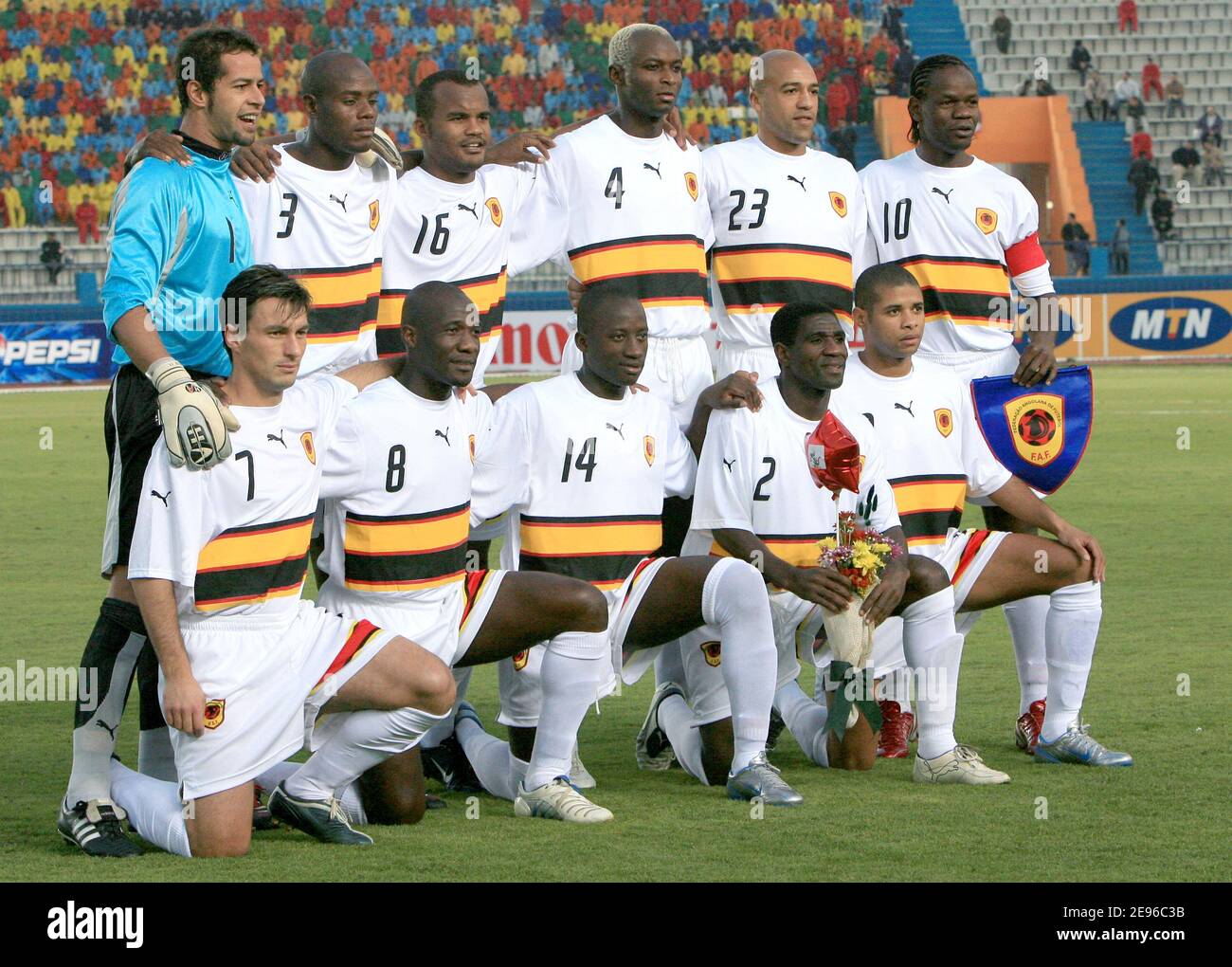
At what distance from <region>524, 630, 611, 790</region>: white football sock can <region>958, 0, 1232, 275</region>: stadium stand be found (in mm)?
29344

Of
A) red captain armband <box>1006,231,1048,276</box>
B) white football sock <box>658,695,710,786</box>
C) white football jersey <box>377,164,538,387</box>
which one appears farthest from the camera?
red captain armband <box>1006,231,1048,276</box>

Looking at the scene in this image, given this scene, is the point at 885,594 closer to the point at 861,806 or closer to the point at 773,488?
the point at 773,488

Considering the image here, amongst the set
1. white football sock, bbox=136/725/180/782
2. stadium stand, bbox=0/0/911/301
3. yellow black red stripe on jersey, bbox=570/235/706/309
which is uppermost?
stadium stand, bbox=0/0/911/301

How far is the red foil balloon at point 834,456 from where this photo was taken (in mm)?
6059

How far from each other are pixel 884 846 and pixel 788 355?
191 cm

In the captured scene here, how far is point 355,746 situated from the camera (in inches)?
208

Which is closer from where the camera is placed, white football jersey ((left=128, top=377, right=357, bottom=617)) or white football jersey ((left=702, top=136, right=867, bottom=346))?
white football jersey ((left=128, top=377, right=357, bottom=617))

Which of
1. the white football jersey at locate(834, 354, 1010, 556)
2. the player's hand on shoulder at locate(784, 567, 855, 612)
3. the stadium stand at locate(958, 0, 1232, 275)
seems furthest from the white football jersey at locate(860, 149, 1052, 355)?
the stadium stand at locate(958, 0, 1232, 275)

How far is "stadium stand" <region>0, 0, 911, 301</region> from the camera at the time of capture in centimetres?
3062

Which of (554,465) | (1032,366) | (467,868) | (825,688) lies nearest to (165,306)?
(554,465)

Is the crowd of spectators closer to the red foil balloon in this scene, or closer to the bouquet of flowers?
the red foil balloon

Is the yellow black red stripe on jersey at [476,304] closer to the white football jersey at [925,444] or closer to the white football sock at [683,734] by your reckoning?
the white football jersey at [925,444]

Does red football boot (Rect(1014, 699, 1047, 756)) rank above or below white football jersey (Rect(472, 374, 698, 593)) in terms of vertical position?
below

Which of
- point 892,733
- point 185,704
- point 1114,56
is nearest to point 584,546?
point 892,733
